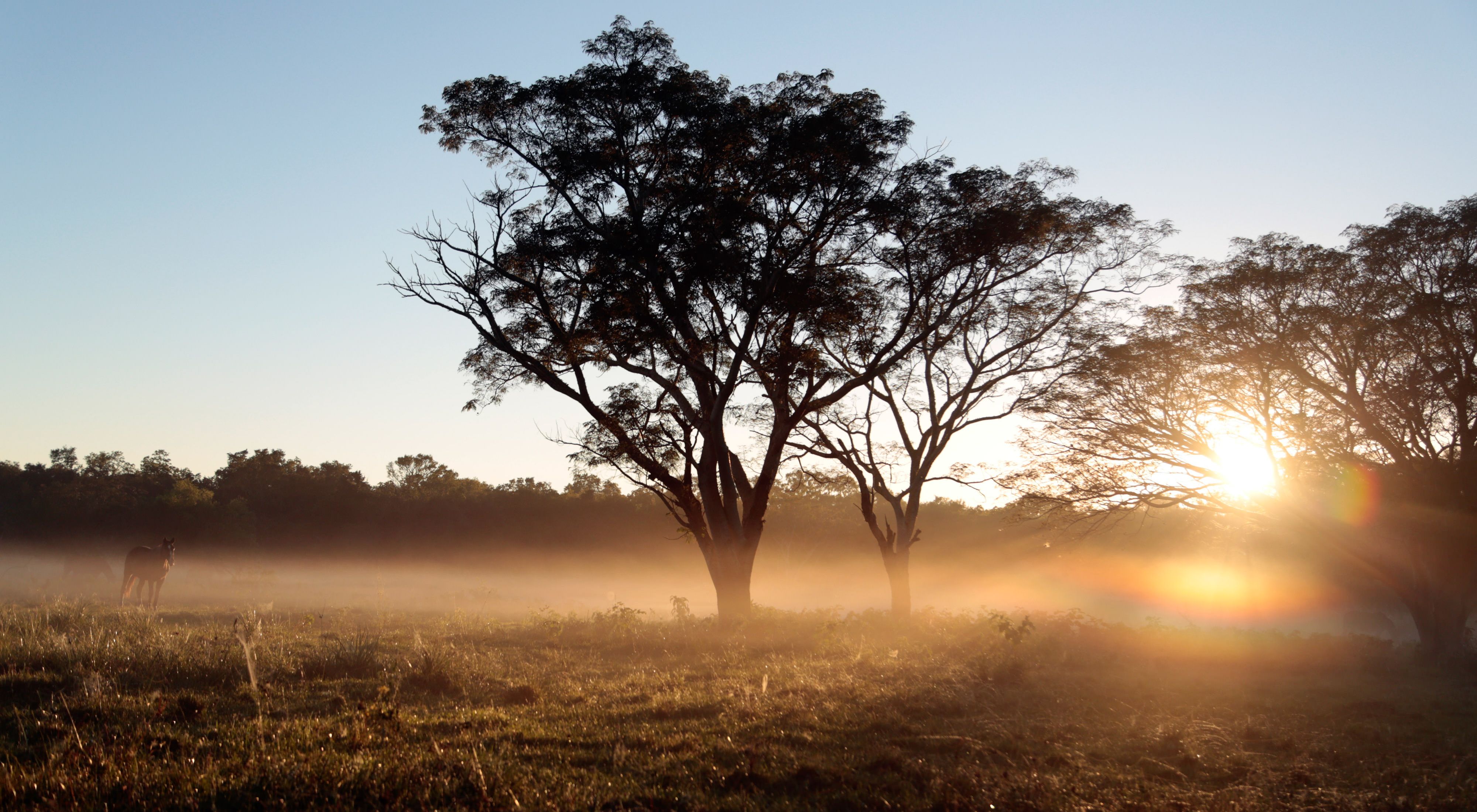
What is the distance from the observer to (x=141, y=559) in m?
21.4

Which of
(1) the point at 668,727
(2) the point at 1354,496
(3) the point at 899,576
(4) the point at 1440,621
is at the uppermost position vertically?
(2) the point at 1354,496

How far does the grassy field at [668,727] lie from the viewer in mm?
5156

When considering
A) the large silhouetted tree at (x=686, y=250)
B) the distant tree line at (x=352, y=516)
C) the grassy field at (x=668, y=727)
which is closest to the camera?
the grassy field at (x=668, y=727)

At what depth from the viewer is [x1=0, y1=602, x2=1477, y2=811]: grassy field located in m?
5.16

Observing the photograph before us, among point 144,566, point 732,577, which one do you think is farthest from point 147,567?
point 732,577

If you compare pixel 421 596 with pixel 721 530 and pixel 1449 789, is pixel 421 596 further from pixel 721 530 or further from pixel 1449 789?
pixel 1449 789

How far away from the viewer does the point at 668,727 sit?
7.24 m

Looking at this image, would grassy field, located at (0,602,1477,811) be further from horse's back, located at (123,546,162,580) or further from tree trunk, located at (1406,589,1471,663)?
horse's back, located at (123,546,162,580)

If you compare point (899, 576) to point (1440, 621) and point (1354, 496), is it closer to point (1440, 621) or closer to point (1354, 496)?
point (1354, 496)

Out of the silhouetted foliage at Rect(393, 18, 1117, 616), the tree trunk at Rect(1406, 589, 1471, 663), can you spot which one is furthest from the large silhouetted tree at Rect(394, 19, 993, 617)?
the tree trunk at Rect(1406, 589, 1471, 663)

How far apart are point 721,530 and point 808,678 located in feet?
24.0

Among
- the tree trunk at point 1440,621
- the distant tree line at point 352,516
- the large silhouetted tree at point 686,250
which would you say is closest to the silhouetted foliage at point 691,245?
the large silhouetted tree at point 686,250

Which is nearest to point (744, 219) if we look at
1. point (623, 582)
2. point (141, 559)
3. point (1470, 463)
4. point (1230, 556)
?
point (1470, 463)

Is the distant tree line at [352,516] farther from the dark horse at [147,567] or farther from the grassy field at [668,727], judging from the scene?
the grassy field at [668,727]
